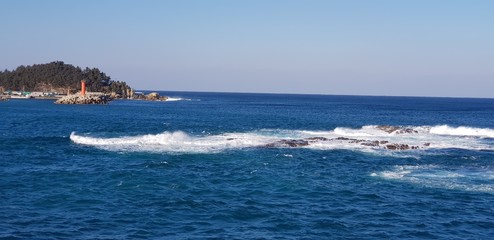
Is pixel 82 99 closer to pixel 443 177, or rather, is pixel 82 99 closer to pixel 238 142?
pixel 238 142

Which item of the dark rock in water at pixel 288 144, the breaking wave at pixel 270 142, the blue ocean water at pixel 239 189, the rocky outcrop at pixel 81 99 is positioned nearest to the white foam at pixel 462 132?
the breaking wave at pixel 270 142

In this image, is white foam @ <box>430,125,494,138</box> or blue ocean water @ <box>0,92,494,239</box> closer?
blue ocean water @ <box>0,92,494,239</box>

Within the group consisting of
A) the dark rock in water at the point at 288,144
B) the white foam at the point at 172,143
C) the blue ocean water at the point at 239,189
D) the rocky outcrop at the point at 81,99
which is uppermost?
the rocky outcrop at the point at 81,99

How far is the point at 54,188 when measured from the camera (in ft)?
104

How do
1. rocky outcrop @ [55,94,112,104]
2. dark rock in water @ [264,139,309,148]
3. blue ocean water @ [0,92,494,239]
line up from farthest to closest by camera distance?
rocky outcrop @ [55,94,112,104] → dark rock in water @ [264,139,309,148] → blue ocean water @ [0,92,494,239]

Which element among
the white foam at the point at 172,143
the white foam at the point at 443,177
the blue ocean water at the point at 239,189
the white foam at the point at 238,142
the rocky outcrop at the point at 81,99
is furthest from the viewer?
the rocky outcrop at the point at 81,99

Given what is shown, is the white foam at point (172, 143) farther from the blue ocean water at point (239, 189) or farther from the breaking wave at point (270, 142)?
the blue ocean water at point (239, 189)

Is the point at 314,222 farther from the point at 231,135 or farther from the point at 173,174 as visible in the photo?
the point at 231,135

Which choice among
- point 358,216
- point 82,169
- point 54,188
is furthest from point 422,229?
point 82,169

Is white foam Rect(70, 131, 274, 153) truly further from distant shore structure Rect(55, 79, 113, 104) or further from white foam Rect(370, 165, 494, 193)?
distant shore structure Rect(55, 79, 113, 104)

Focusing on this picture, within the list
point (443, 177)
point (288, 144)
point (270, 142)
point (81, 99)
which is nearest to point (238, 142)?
point (270, 142)

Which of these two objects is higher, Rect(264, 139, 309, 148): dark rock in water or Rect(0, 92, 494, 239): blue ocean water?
Rect(264, 139, 309, 148): dark rock in water

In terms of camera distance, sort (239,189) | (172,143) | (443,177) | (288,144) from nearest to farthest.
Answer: (239,189)
(443,177)
(172,143)
(288,144)

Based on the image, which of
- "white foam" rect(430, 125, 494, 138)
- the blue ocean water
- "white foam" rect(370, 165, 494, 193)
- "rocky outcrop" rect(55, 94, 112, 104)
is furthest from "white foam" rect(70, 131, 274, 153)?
"rocky outcrop" rect(55, 94, 112, 104)
